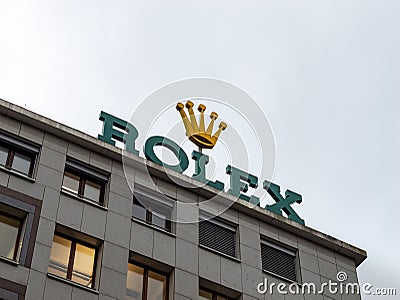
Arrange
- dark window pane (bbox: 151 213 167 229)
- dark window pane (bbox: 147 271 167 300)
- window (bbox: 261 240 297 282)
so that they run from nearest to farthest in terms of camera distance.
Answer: dark window pane (bbox: 147 271 167 300), dark window pane (bbox: 151 213 167 229), window (bbox: 261 240 297 282)

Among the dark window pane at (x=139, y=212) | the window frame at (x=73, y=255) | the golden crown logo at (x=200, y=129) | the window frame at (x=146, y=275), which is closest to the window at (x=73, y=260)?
the window frame at (x=73, y=255)

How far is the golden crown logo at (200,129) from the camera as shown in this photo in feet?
129

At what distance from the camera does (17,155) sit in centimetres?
3180

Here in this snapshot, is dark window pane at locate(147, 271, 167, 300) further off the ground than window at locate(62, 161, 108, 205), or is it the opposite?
window at locate(62, 161, 108, 205)

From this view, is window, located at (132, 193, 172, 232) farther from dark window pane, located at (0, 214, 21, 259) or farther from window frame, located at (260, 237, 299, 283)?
dark window pane, located at (0, 214, 21, 259)

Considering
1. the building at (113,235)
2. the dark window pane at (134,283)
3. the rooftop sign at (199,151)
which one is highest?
the rooftop sign at (199,151)

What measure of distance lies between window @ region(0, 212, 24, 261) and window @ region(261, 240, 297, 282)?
1119 centimetres

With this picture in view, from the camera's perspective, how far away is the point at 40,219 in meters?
29.7

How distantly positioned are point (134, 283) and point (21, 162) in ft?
21.5

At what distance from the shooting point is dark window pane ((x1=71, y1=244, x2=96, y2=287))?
29.5 m

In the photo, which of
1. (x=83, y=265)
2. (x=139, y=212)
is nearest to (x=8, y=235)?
(x=83, y=265)

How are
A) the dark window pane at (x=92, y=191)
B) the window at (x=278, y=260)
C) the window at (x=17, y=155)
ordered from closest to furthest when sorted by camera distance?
the window at (x=17, y=155)
the dark window pane at (x=92, y=191)
the window at (x=278, y=260)

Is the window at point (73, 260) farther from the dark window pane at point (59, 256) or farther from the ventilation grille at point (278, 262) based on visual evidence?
the ventilation grille at point (278, 262)

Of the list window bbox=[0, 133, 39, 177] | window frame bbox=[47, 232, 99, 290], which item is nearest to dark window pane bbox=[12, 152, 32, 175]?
window bbox=[0, 133, 39, 177]
